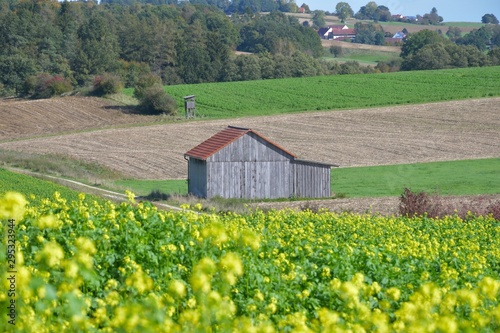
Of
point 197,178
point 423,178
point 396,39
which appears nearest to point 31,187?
point 197,178

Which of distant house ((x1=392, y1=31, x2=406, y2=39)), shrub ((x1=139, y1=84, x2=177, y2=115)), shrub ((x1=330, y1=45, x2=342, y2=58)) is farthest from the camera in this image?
distant house ((x1=392, y1=31, x2=406, y2=39))

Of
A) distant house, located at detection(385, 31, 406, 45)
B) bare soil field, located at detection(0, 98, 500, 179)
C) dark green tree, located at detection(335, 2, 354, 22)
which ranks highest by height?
dark green tree, located at detection(335, 2, 354, 22)

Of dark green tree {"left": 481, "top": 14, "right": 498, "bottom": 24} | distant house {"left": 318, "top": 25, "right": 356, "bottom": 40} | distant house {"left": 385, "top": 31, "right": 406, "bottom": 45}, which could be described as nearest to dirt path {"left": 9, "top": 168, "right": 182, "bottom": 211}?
distant house {"left": 385, "top": 31, "right": 406, "bottom": 45}

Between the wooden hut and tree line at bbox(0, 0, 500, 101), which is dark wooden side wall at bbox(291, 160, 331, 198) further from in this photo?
tree line at bbox(0, 0, 500, 101)

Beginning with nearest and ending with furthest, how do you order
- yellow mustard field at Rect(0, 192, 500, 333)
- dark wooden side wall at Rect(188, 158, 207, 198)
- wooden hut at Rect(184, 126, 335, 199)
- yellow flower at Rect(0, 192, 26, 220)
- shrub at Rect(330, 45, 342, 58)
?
yellow mustard field at Rect(0, 192, 500, 333) → yellow flower at Rect(0, 192, 26, 220) → dark wooden side wall at Rect(188, 158, 207, 198) → wooden hut at Rect(184, 126, 335, 199) → shrub at Rect(330, 45, 342, 58)

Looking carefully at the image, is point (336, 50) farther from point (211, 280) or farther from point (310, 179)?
point (211, 280)

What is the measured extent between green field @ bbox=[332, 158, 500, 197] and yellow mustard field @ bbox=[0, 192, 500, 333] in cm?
2474

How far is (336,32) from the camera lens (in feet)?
485

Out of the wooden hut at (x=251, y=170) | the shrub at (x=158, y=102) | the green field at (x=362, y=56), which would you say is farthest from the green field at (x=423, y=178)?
the green field at (x=362, y=56)

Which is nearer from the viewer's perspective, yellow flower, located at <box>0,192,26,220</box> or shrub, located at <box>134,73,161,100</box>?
yellow flower, located at <box>0,192,26,220</box>

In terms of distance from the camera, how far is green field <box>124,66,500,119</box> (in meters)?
73.8

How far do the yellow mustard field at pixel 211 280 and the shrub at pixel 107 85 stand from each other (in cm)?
6309

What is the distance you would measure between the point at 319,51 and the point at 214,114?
61.8 m

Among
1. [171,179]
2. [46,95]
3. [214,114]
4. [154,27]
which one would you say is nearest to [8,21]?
[154,27]
